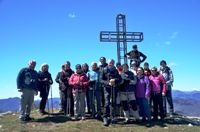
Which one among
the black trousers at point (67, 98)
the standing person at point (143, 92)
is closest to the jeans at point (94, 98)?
the black trousers at point (67, 98)

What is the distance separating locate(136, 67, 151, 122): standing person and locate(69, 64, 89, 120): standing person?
2.17 m

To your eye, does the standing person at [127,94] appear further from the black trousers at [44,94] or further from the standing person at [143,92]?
the black trousers at [44,94]

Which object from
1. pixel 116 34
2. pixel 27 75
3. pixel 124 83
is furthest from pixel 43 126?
pixel 116 34

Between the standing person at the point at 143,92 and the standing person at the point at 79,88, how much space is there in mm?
2174

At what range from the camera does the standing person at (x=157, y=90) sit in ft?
50.3

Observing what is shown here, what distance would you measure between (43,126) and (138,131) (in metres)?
3.81

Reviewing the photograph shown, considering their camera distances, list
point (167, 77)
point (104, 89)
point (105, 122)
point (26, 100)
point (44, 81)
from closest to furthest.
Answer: point (105, 122) < point (104, 89) < point (26, 100) < point (44, 81) < point (167, 77)

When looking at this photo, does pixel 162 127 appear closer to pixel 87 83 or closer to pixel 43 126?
pixel 87 83

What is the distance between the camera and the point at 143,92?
14.9 meters

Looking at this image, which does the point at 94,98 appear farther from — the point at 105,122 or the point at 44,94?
the point at 44,94

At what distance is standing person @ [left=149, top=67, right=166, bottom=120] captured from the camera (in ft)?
50.3

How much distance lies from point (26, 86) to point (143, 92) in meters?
4.92

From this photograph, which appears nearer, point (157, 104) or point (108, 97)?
point (108, 97)

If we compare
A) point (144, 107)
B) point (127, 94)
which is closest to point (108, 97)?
point (127, 94)
